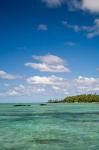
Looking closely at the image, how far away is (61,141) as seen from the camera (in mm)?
24188

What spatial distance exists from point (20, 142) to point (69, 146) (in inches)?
169

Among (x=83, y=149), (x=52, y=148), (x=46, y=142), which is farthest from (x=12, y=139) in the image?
(x=83, y=149)

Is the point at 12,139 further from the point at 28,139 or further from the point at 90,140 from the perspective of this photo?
the point at 90,140

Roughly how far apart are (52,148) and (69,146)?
5.41 feet

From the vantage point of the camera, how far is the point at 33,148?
21.2 meters

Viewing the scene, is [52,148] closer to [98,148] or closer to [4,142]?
[98,148]

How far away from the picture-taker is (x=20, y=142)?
23859mm

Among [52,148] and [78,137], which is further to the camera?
[78,137]

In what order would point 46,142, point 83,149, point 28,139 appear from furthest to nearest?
point 28,139, point 46,142, point 83,149

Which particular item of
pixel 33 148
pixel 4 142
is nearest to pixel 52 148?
pixel 33 148

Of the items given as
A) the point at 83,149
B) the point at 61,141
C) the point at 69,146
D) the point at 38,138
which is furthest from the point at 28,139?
the point at 83,149

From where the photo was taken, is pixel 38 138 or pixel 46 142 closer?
pixel 46 142

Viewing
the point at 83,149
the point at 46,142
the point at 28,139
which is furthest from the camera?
the point at 28,139

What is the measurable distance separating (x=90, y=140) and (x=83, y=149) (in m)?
4.05
